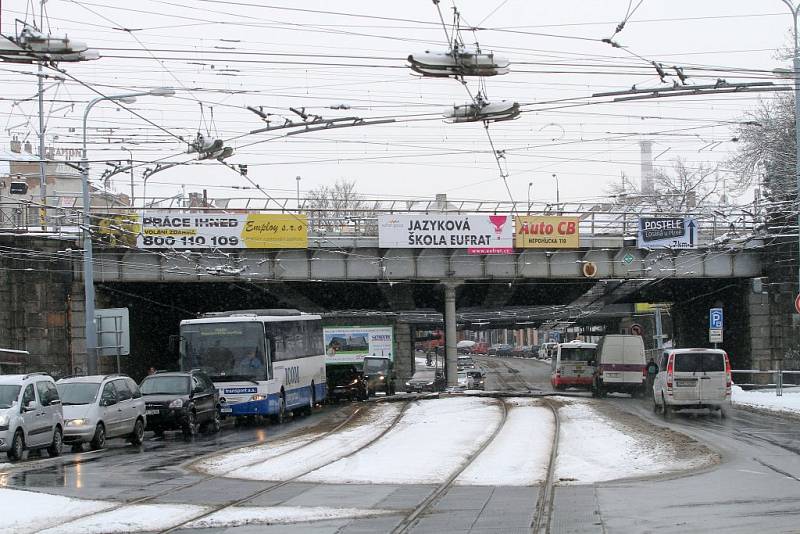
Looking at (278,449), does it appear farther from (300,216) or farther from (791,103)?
(791,103)

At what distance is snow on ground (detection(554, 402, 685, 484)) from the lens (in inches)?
624

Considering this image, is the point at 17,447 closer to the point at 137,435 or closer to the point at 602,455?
the point at 137,435

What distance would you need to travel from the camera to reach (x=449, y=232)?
148 ft

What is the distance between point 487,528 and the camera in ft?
36.1

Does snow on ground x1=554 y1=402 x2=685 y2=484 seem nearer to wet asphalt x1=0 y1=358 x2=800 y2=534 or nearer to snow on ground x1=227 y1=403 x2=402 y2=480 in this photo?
wet asphalt x1=0 y1=358 x2=800 y2=534

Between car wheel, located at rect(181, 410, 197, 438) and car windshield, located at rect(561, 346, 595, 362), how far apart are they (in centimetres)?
2983

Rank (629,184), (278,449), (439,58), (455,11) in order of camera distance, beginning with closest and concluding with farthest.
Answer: (439,58) < (455,11) < (278,449) < (629,184)

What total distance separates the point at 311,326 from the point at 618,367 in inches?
566

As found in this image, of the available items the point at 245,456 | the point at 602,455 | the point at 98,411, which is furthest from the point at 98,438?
the point at 602,455

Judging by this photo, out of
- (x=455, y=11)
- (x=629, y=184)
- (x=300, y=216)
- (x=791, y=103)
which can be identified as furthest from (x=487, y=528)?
(x=629, y=184)

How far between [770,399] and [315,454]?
20.4m

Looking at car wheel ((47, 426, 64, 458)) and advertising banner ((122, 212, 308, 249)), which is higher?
advertising banner ((122, 212, 308, 249))

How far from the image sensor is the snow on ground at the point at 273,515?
1150 centimetres

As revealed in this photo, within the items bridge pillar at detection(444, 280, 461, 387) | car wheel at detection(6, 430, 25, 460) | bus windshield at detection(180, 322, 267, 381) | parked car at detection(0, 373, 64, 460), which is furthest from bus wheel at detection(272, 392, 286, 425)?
bridge pillar at detection(444, 280, 461, 387)
